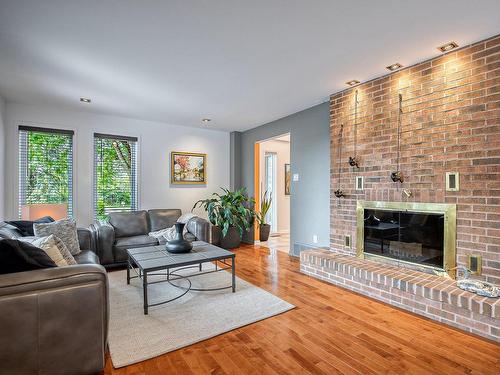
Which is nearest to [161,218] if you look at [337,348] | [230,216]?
[230,216]

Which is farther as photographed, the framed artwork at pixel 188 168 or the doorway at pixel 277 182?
the doorway at pixel 277 182

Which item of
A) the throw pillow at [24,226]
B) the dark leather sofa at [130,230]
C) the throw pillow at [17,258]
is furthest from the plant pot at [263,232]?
the throw pillow at [17,258]

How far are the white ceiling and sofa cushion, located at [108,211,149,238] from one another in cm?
180

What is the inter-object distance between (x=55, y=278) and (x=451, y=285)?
9.96ft

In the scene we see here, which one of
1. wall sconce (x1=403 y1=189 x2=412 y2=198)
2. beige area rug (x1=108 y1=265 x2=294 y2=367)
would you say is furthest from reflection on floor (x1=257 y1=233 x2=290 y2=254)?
wall sconce (x1=403 y1=189 x2=412 y2=198)

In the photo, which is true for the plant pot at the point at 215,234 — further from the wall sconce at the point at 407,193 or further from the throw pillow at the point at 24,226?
the wall sconce at the point at 407,193

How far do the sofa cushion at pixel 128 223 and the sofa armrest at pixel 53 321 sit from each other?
283cm

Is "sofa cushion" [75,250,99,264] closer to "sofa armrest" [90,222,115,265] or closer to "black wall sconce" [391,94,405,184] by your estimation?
"sofa armrest" [90,222,115,265]

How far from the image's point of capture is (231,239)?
5.43 meters

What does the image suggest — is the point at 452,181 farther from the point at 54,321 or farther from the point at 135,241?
the point at 135,241

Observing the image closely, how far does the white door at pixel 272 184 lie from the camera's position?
7.02 m

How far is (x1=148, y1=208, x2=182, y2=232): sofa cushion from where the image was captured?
15.5 feet

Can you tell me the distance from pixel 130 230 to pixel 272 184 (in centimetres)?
372

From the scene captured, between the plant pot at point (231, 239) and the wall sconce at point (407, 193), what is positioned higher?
the wall sconce at point (407, 193)
